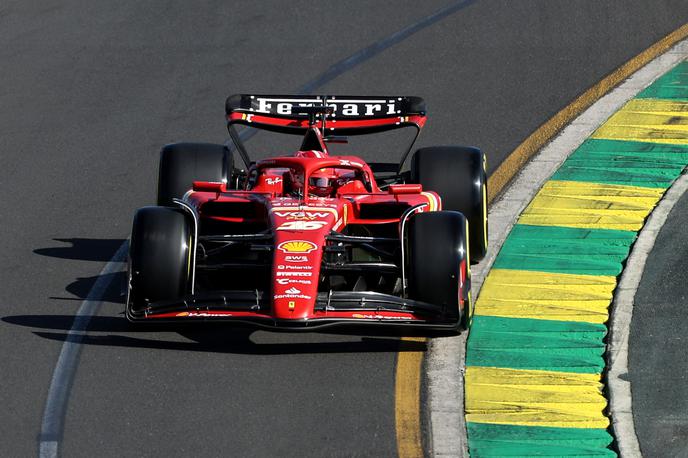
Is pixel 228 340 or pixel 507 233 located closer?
pixel 228 340

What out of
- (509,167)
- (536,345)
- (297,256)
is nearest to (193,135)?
(509,167)

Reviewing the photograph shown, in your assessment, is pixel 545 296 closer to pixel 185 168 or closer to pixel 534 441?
pixel 534 441

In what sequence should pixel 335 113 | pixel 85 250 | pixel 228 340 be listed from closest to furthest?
1. pixel 228 340
2. pixel 85 250
3. pixel 335 113

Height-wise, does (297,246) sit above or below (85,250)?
above

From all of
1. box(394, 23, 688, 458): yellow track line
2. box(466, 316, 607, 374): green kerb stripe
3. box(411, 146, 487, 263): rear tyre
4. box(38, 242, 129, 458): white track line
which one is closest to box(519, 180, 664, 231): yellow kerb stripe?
box(394, 23, 688, 458): yellow track line

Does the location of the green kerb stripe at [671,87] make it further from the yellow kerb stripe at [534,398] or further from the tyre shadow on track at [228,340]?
the yellow kerb stripe at [534,398]

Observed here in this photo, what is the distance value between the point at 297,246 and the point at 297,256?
14 cm

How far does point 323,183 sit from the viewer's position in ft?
38.2

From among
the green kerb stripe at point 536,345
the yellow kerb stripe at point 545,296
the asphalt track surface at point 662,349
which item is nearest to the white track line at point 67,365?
the green kerb stripe at point 536,345

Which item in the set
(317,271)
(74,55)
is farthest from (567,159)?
(74,55)

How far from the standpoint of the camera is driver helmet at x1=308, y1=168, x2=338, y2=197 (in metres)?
11.6

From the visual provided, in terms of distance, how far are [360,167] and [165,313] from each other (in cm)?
247

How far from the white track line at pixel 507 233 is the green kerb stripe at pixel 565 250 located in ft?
0.45

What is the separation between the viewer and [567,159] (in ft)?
47.2
